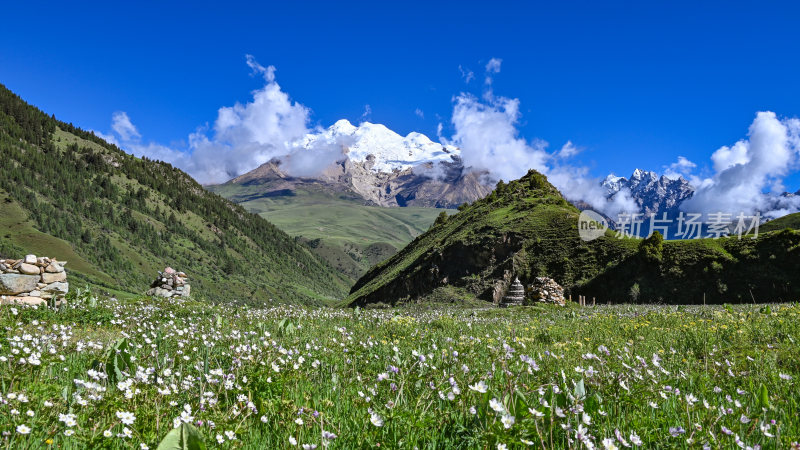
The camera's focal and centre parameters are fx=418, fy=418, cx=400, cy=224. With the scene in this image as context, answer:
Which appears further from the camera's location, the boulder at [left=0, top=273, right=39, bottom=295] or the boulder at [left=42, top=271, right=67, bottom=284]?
the boulder at [left=42, top=271, right=67, bottom=284]

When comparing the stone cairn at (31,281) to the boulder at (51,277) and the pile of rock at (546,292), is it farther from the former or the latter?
the pile of rock at (546,292)

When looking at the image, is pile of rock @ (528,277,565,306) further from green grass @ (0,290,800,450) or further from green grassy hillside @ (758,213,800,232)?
green grassy hillside @ (758,213,800,232)

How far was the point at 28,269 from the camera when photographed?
619 inches

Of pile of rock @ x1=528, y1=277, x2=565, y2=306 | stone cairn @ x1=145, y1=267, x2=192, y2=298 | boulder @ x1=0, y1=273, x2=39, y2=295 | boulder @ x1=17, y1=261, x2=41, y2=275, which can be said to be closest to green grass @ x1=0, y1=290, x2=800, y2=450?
boulder @ x1=0, y1=273, x2=39, y2=295

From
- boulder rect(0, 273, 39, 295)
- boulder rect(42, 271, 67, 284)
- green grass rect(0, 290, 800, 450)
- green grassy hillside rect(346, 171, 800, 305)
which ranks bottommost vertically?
green grass rect(0, 290, 800, 450)

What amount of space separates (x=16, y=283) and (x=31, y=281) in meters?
0.42

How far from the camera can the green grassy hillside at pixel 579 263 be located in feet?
119

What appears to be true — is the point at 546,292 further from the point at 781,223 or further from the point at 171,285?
the point at 781,223

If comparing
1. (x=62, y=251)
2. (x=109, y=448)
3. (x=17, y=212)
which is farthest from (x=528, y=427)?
(x=17, y=212)

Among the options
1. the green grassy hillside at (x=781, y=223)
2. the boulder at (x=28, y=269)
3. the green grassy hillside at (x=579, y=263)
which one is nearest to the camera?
the boulder at (x=28, y=269)

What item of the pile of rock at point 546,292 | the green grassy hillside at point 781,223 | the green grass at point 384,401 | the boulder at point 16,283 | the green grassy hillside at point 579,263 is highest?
the green grassy hillside at point 781,223

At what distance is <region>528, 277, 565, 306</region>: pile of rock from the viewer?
35.7 m

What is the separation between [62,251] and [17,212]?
A: 4135 cm

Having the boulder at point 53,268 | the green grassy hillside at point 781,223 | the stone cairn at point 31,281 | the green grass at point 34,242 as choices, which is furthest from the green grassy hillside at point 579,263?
the green grass at point 34,242
